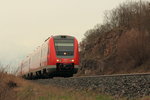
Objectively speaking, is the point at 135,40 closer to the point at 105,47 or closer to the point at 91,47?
the point at 105,47

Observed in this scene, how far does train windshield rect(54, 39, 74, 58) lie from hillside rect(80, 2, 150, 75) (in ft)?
61.3

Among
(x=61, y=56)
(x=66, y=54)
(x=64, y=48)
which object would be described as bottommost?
(x=61, y=56)

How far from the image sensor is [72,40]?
76.2ft

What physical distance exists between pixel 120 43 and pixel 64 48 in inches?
917

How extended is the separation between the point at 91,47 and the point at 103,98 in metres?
52.9

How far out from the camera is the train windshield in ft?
73.6

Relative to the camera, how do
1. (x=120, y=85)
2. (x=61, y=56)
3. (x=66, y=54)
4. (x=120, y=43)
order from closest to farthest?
1. (x=120, y=85)
2. (x=61, y=56)
3. (x=66, y=54)
4. (x=120, y=43)

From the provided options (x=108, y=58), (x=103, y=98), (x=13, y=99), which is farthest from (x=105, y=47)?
(x=13, y=99)

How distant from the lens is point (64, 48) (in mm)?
22750

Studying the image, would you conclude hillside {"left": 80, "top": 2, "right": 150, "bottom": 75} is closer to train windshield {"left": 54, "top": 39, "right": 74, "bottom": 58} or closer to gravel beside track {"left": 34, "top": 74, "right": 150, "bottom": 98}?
train windshield {"left": 54, "top": 39, "right": 74, "bottom": 58}

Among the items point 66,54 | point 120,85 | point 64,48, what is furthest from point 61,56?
point 120,85

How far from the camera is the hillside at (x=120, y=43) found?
43.1 metres

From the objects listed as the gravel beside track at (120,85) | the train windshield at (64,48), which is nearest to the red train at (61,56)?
the train windshield at (64,48)

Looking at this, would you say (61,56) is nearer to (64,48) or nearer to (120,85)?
(64,48)
